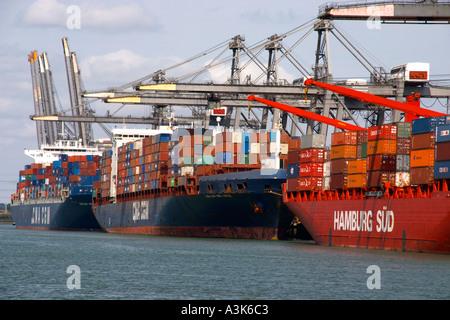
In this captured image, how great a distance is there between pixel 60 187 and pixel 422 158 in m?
61.5

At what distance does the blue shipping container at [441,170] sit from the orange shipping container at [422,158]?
0.73m

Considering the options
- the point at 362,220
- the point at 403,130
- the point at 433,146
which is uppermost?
the point at 403,130

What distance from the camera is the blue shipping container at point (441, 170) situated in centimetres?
3903

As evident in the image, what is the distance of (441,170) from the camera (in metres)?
39.5

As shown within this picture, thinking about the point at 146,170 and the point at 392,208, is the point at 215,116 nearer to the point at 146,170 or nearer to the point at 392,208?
the point at 146,170

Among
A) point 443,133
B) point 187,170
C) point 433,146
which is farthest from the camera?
point 187,170

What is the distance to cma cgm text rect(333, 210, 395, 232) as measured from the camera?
44062mm

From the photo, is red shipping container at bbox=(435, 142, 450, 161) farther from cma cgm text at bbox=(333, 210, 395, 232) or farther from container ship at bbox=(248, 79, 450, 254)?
cma cgm text at bbox=(333, 210, 395, 232)

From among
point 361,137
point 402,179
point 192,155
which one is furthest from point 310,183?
point 192,155

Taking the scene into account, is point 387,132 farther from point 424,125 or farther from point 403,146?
point 424,125

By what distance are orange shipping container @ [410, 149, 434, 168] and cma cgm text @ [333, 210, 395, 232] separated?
322 centimetres

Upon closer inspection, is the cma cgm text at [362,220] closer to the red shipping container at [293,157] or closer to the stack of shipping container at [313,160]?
the stack of shipping container at [313,160]

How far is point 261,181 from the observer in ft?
186
